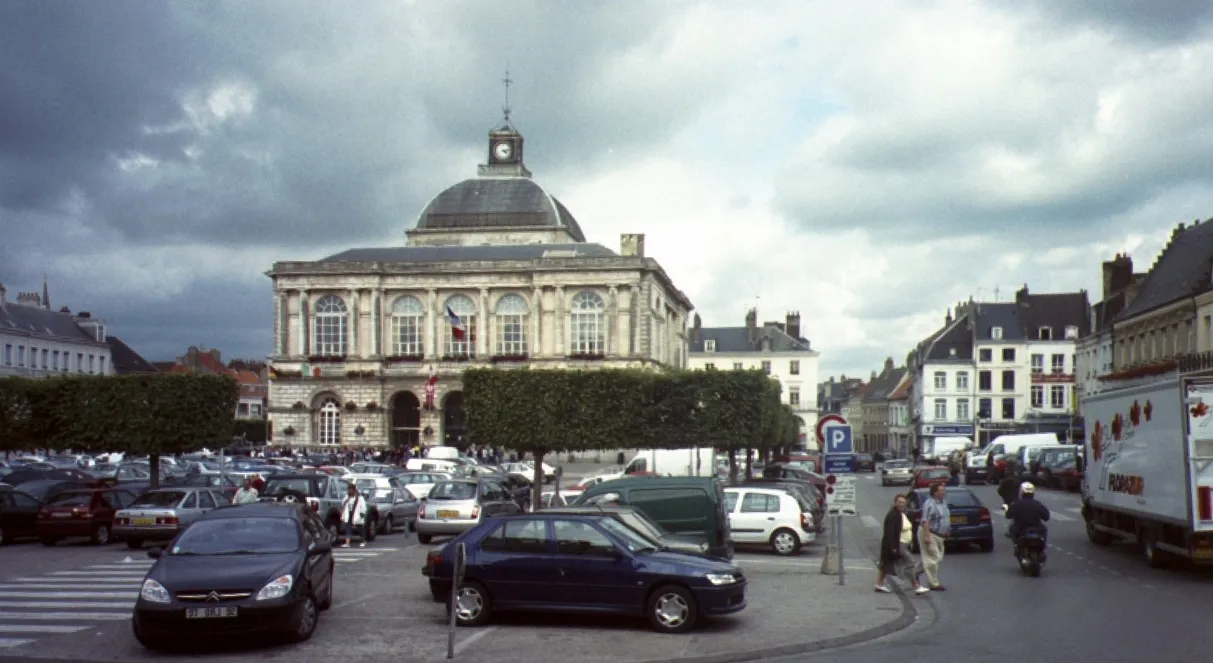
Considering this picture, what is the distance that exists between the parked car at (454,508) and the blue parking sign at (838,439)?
8.99 m

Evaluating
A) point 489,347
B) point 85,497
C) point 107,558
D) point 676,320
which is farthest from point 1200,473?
point 676,320

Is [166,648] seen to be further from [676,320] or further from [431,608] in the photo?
[676,320]

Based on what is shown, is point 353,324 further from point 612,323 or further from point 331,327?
point 612,323

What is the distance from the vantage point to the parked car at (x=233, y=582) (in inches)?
541

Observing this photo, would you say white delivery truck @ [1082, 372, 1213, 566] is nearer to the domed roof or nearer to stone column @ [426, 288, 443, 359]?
stone column @ [426, 288, 443, 359]

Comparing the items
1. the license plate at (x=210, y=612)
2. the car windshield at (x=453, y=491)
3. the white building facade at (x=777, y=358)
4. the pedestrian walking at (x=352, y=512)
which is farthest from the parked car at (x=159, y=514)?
the white building facade at (x=777, y=358)

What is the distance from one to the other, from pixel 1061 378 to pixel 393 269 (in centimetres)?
5386

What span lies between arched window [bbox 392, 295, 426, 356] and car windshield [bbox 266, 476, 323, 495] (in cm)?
7098

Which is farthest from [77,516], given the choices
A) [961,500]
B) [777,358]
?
[777,358]

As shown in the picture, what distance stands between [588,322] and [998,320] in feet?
111

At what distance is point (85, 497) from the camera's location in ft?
100

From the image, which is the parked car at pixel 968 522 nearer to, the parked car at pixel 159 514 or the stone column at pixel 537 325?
the parked car at pixel 159 514

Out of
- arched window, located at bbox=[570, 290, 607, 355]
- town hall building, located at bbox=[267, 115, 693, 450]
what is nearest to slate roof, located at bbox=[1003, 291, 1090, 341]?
town hall building, located at bbox=[267, 115, 693, 450]

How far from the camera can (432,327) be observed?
101 meters
